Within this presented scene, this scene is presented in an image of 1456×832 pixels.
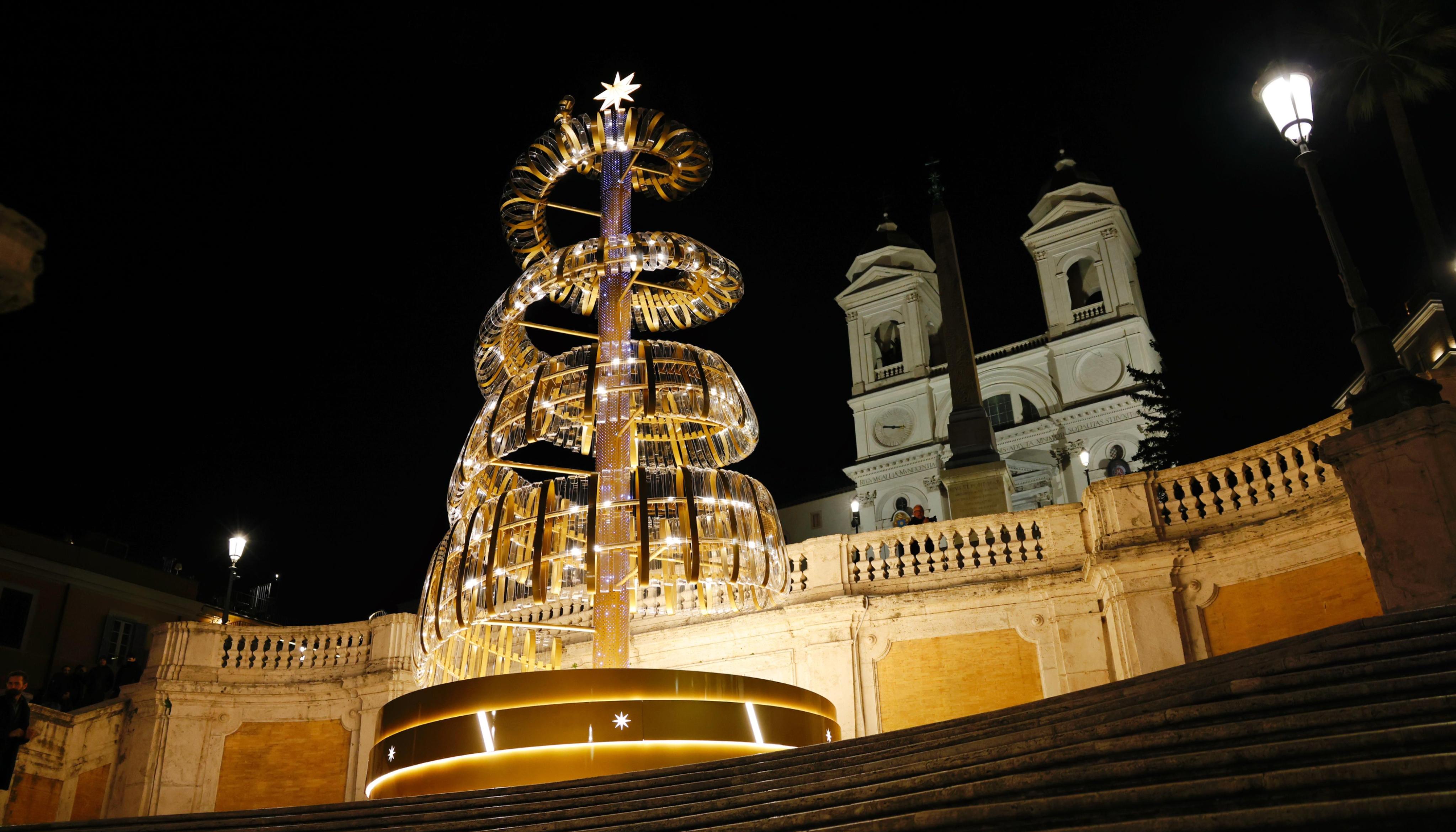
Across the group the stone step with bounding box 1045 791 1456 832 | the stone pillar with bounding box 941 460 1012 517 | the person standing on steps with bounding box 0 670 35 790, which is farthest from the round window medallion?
the stone step with bounding box 1045 791 1456 832

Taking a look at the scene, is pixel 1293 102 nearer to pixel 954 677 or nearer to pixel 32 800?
pixel 954 677

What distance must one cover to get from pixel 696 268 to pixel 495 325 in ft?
9.60

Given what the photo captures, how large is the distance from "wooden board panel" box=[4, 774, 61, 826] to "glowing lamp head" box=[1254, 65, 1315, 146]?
18763 mm

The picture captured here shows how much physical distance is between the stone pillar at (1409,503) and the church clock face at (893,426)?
42.8 meters

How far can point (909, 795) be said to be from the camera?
5.81 m

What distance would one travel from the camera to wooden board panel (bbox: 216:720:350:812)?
16562 mm

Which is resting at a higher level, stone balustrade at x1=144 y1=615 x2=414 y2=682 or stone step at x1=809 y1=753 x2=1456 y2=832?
stone balustrade at x1=144 y1=615 x2=414 y2=682

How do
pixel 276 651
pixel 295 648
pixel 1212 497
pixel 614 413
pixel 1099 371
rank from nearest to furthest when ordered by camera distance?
pixel 1212 497
pixel 614 413
pixel 276 651
pixel 295 648
pixel 1099 371

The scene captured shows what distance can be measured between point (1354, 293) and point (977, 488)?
49.1 feet

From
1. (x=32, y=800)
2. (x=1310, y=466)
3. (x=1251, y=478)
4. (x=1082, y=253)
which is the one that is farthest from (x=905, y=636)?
(x=1082, y=253)

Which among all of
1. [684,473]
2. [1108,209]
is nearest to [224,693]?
[684,473]

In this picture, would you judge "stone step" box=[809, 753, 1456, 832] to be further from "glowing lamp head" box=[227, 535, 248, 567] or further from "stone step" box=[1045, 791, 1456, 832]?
"glowing lamp head" box=[227, 535, 248, 567]

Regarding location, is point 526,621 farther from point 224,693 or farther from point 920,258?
point 920,258

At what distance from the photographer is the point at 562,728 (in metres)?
11.0
